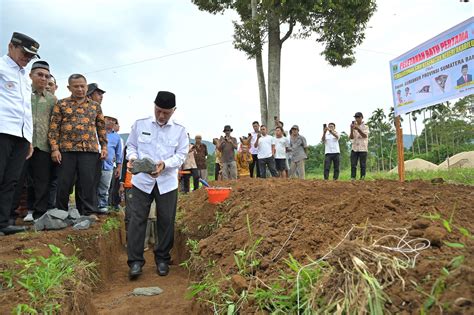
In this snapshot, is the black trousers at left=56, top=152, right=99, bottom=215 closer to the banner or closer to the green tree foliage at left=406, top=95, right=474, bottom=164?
the banner

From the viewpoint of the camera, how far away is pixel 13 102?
365cm

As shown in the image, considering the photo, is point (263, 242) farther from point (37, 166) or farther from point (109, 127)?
point (109, 127)

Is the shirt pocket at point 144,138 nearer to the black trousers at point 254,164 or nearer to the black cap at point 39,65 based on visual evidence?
the black cap at point 39,65

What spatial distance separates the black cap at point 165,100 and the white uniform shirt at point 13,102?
1316mm

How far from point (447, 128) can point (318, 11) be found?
2877cm

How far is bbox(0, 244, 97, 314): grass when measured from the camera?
216 cm

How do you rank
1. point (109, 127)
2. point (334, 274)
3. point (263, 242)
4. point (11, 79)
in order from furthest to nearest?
point (109, 127) → point (11, 79) → point (263, 242) → point (334, 274)

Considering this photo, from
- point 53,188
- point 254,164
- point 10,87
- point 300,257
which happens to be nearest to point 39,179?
point 53,188

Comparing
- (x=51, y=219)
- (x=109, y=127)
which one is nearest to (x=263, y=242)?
(x=51, y=219)

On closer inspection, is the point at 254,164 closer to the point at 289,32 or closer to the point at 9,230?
the point at 289,32

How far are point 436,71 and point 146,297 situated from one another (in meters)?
4.82

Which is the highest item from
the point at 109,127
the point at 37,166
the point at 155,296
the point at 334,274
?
the point at 109,127

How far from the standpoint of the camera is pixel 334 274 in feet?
5.60

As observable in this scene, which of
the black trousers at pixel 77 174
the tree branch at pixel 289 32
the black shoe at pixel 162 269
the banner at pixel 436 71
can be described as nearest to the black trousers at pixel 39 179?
the black trousers at pixel 77 174
